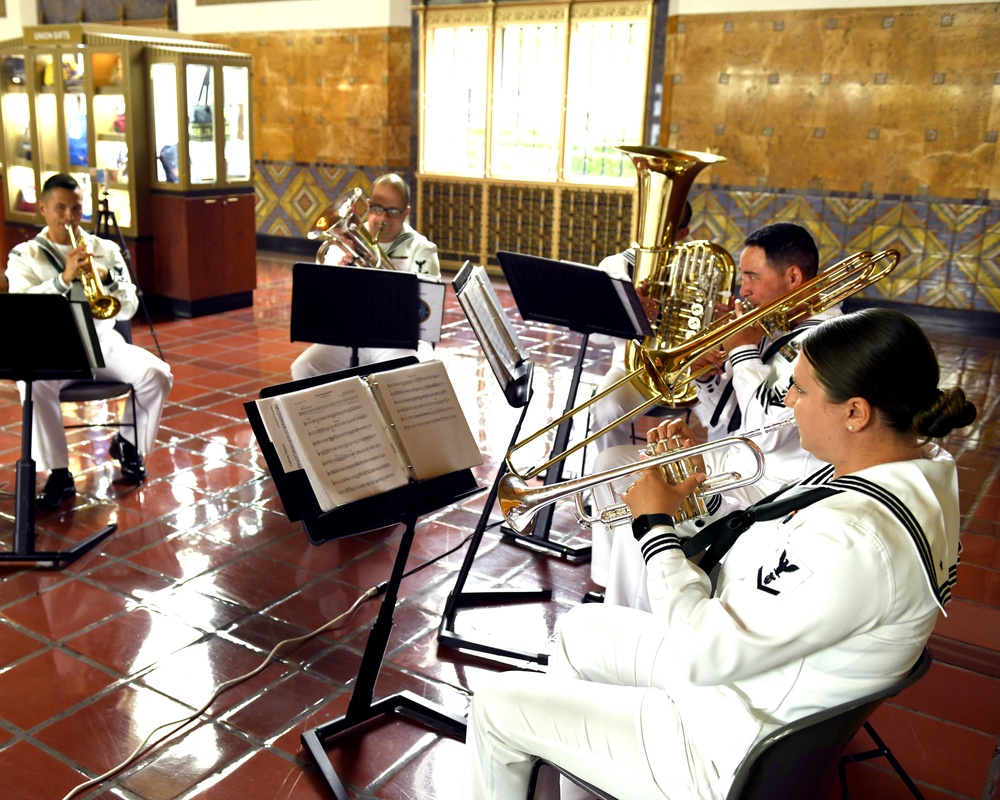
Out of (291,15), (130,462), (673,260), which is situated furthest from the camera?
(291,15)


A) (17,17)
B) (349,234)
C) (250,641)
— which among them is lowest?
(250,641)

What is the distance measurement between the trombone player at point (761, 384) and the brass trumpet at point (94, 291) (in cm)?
280

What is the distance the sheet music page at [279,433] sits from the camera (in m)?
2.34

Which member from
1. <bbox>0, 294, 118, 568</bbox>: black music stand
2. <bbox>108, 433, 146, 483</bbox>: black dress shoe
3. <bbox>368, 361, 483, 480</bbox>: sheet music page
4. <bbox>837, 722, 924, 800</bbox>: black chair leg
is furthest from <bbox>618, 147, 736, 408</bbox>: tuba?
<bbox>108, 433, 146, 483</bbox>: black dress shoe

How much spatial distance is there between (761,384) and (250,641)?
2.01 m

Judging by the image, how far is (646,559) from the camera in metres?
1.89

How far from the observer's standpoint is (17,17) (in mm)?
14281

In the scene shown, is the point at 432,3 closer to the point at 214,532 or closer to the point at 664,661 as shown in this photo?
the point at 214,532

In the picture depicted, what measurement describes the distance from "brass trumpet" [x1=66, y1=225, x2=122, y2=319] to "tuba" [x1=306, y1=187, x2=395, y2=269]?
1.12m

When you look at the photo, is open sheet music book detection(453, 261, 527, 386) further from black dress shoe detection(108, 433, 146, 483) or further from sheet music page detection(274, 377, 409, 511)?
black dress shoe detection(108, 433, 146, 483)

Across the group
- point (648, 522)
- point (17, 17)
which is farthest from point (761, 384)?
point (17, 17)

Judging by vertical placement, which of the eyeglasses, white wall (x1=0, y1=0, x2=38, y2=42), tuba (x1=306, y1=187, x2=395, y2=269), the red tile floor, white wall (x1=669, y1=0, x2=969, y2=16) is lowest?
the red tile floor

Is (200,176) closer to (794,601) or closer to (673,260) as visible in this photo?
(673,260)

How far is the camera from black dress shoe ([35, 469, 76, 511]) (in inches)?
174
